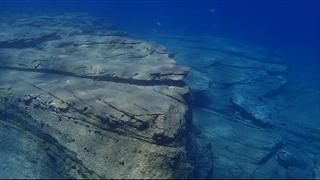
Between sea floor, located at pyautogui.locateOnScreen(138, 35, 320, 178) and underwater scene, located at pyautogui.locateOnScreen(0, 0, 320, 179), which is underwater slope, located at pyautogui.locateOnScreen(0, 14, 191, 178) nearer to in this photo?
underwater scene, located at pyautogui.locateOnScreen(0, 0, 320, 179)

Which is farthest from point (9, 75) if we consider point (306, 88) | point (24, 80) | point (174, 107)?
point (306, 88)

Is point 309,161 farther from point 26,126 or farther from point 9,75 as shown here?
point 9,75

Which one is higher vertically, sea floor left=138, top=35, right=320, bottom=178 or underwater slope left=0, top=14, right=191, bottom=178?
underwater slope left=0, top=14, right=191, bottom=178

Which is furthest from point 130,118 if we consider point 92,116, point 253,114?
point 253,114

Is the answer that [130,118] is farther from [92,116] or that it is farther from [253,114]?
[253,114]

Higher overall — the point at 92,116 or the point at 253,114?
the point at 92,116

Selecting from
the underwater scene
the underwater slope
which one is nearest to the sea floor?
the underwater scene

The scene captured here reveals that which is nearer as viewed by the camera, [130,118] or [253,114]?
[130,118]
